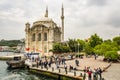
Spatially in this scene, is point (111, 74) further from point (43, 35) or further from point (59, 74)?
point (43, 35)

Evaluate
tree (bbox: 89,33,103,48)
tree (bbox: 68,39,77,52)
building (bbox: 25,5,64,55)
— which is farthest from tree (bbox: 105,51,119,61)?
building (bbox: 25,5,64,55)

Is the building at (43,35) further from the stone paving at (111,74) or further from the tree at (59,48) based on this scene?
the stone paving at (111,74)

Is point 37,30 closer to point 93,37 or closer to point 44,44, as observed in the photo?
point 44,44

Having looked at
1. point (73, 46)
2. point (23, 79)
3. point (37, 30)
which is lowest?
point (23, 79)

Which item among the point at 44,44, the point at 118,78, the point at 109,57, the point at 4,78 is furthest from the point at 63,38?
the point at 118,78

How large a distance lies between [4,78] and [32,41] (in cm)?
5713

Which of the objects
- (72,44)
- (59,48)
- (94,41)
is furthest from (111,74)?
(72,44)

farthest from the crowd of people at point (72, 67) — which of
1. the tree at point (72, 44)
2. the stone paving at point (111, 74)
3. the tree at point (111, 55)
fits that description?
the tree at point (72, 44)

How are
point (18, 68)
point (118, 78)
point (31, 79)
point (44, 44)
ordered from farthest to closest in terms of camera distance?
point (44, 44) → point (18, 68) → point (31, 79) → point (118, 78)

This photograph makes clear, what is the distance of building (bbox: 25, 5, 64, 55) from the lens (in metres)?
84.3

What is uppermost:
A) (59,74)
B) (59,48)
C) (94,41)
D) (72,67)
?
(94,41)

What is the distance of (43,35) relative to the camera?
3383 inches

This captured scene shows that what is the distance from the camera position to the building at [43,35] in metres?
84.3

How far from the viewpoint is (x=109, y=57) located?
46656 millimetres
